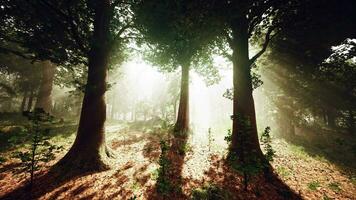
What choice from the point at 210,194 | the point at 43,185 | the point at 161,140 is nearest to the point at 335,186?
the point at 210,194

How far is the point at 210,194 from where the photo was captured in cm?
596

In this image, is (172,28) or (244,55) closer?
(172,28)

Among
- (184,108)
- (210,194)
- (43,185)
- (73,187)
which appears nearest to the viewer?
(210,194)

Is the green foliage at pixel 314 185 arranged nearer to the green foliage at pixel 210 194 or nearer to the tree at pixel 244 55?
the tree at pixel 244 55

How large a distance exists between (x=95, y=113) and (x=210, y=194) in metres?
6.24

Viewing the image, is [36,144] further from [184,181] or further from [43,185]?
[184,181]

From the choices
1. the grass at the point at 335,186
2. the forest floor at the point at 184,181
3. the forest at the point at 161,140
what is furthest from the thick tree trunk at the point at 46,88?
the grass at the point at 335,186

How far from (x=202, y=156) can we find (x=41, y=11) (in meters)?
10.1

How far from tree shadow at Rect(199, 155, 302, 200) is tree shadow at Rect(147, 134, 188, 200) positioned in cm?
118

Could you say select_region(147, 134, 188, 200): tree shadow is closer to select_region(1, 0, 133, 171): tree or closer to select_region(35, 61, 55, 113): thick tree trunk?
select_region(1, 0, 133, 171): tree

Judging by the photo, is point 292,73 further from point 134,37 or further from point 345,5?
point 134,37

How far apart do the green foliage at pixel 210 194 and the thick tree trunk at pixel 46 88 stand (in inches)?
892

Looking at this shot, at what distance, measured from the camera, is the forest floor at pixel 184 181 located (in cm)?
620

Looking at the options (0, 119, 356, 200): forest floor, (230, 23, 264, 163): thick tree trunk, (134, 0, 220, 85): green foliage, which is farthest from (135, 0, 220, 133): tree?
(0, 119, 356, 200): forest floor
